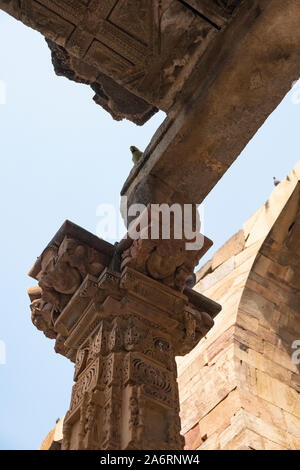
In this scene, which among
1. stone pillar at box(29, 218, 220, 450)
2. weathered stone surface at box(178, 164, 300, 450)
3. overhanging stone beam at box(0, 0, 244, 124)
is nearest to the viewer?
stone pillar at box(29, 218, 220, 450)

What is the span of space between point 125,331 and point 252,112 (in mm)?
1711

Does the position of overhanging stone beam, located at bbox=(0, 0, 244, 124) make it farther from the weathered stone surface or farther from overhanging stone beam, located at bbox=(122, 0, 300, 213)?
the weathered stone surface

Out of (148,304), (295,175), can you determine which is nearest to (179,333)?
(148,304)

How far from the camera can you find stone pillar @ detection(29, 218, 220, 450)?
3.25 metres

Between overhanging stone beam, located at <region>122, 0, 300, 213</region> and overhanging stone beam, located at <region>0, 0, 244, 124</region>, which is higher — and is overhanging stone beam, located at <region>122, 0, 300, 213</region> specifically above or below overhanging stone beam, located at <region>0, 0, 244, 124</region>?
below

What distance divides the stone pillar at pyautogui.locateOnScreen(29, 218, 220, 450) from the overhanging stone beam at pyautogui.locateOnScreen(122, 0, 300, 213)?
21.1 inches

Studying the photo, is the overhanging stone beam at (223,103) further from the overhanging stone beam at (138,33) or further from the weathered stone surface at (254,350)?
the weathered stone surface at (254,350)

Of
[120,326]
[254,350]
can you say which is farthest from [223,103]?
[254,350]

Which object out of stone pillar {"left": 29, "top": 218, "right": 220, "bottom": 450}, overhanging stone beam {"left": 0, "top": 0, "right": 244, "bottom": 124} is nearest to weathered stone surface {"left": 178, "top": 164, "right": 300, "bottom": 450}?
stone pillar {"left": 29, "top": 218, "right": 220, "bottom": 450}

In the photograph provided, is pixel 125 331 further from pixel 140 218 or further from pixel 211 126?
pixel 211 126

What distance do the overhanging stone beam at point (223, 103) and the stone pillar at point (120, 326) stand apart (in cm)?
54

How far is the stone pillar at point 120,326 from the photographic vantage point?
3252mm

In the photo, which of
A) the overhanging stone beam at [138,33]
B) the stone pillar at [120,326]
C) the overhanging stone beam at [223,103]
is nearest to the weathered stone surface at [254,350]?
the stone pillar at [120,326]
